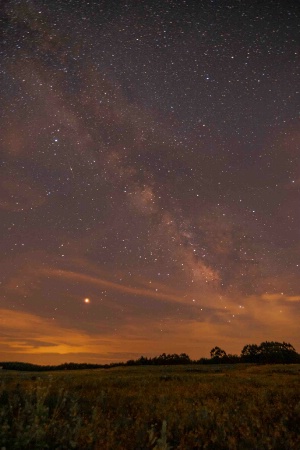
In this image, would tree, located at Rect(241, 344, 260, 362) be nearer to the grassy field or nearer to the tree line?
the tree line

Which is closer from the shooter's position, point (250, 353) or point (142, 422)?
point (142, 422)

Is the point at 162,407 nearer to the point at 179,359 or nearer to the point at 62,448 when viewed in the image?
the point at 62,448

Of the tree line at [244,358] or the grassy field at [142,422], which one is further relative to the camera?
the tree line at [244,358]

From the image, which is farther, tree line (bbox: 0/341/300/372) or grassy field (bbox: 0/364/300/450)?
tree line (bbox: 0/341/300/372)

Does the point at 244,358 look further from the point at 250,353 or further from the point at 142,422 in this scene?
the point at 142,422

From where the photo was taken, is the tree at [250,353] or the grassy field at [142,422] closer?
the grassy field at [142,422]

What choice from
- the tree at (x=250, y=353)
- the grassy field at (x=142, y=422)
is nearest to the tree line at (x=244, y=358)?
the tree at (x=250, y=353)

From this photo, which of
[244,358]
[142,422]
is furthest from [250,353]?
[142,422]

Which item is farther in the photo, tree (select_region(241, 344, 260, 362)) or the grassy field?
tree (select_region(241, 344, 260, 362))

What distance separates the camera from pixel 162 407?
27.5 ft

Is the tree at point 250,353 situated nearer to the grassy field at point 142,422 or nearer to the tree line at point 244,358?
the tree line at point 244,358

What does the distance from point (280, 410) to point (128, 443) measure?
429 centimetres

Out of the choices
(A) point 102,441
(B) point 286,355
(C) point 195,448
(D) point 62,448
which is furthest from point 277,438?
(B) point 286,355

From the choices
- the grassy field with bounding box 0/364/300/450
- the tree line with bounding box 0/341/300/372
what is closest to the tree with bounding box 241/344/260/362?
the tree line with bounding box 0/341/300/372
